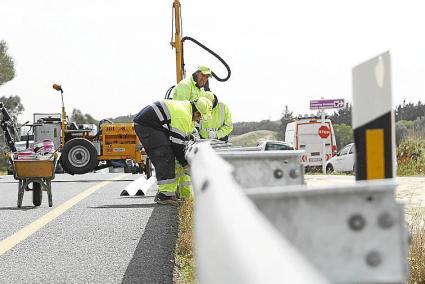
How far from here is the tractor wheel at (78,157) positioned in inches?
758

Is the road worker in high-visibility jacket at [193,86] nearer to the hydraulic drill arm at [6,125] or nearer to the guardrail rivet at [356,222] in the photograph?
the hydraulic drill arm at [6,125]

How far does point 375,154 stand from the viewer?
2715 mm

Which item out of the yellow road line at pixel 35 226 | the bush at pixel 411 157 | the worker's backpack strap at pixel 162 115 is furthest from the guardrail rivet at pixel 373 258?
the bush at pixel 411 157

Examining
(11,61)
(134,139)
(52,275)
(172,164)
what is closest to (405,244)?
(52,275)

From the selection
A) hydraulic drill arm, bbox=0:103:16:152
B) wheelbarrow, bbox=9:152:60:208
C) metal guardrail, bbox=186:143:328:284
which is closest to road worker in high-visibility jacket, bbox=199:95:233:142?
wheelbarrow, bbox=9:152:60:208

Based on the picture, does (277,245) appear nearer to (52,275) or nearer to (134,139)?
(52,275)

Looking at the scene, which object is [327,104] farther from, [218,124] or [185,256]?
[185,256]

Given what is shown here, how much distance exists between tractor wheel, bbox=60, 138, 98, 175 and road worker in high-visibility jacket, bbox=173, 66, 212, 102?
8852mm

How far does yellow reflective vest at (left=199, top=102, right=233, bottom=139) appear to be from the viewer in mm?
11414

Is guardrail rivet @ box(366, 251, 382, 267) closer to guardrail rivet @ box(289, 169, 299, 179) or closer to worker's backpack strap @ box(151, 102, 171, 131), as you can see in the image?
guardrail rivet @ box(289, 169, 299, 179)

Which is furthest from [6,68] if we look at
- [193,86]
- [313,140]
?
[193,86]

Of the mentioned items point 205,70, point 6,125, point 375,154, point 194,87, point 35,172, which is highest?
point 205,70

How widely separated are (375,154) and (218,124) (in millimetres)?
8844

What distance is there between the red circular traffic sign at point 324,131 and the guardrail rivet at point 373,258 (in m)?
29.5
